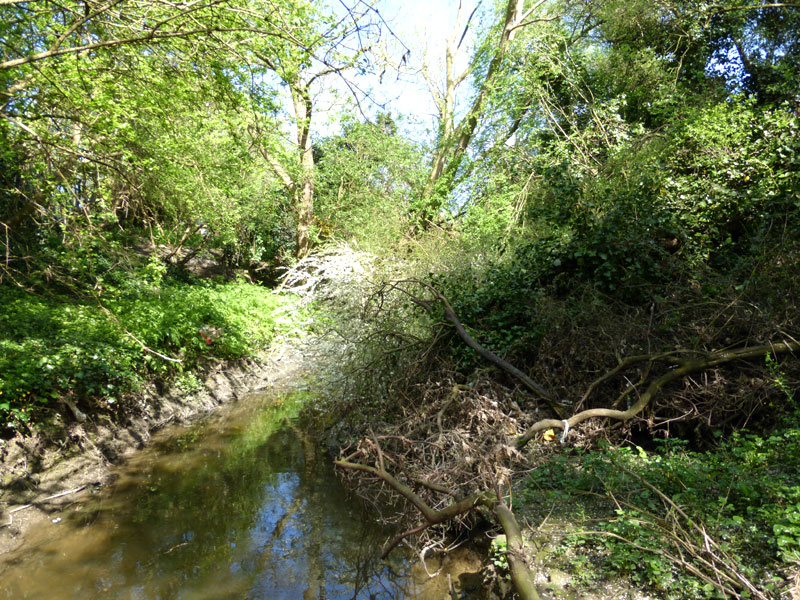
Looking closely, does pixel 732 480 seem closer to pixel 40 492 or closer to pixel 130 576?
pixel 130 576

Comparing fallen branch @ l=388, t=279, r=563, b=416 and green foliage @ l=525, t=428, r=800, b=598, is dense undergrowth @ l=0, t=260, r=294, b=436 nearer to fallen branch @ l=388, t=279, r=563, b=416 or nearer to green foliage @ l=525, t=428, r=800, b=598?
fallen branch @ l=388, t=279, r=563, b=416

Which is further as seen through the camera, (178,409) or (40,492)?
(178,409)

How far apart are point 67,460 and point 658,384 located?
7532 millimetres

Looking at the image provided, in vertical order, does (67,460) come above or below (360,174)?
below

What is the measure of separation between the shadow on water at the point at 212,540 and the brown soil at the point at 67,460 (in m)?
0.26

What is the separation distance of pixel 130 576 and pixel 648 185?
8470mm

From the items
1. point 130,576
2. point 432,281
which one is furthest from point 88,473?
point 432,281

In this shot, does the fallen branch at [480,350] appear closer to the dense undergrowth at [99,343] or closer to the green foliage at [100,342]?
the dense undergrowth at [99,343]

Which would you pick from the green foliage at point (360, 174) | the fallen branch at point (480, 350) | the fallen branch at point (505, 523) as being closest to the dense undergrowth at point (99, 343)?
the fallen branch at point (505, 523)

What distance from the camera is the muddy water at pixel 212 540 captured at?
450 centimetres

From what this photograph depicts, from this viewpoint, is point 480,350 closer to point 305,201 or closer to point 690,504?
point 690,504

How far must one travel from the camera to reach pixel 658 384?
5.68m

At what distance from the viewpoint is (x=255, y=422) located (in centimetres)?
1004

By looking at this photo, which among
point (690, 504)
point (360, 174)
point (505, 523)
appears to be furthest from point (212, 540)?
point (360, 174)
